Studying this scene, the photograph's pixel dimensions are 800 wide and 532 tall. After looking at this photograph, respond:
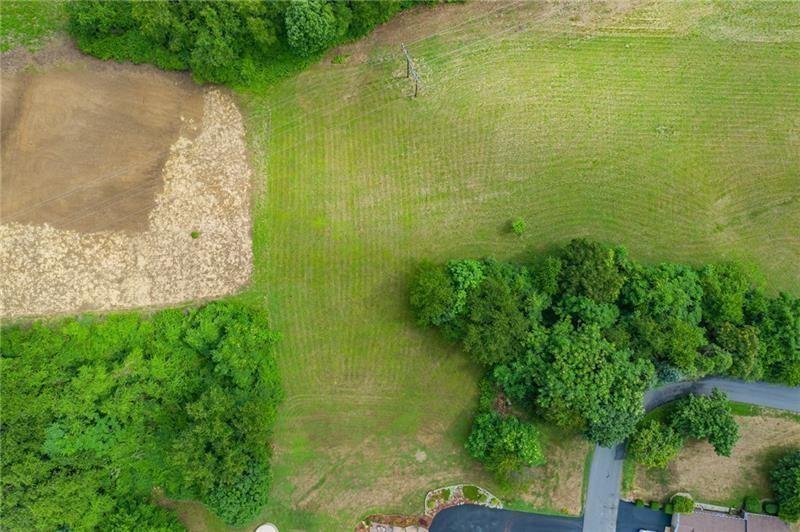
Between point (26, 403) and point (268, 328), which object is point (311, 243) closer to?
point (268, 328)

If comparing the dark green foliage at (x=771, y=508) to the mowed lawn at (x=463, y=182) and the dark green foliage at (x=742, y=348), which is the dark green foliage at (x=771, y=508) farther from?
the mowed lawn at (x=463, y=182)

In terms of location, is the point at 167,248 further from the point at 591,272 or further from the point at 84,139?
the point at 591,272

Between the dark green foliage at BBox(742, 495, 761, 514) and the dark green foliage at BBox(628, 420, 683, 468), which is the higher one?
the dark green foliage at BBox(628, 420, 683, 468)

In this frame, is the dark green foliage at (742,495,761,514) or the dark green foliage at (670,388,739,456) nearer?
the dark green foliage at (670,388,739,456)

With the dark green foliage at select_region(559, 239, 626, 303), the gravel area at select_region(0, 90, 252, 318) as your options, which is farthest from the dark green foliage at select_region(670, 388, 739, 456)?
the gravel area at select_region(0, 90, 252, 318)

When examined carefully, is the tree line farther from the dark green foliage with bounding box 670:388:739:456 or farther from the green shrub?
the green shrub

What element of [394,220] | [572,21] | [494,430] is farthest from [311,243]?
[572,21]
